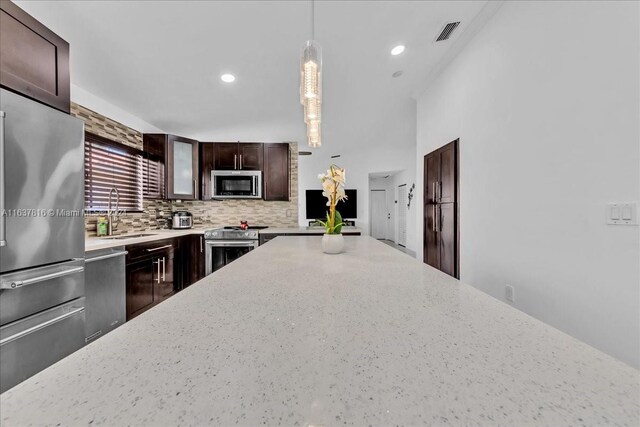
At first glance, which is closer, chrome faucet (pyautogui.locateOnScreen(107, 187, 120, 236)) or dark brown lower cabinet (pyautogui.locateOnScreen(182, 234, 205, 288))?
chrome faucet (pyautogui.locateOnScreen(107, 187, 120, 236))

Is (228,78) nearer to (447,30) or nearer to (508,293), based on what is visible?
(447,30)

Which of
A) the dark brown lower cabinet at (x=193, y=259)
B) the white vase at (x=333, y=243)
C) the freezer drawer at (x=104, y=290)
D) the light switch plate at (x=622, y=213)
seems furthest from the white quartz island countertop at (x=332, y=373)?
the dark brown lower cabinet at (x=193, y=259)

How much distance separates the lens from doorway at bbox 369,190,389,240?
823 cm

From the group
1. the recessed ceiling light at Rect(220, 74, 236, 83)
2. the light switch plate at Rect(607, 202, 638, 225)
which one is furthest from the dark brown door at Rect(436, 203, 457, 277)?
the recessed ceiling light at Rect(220, 74, 236, 83)

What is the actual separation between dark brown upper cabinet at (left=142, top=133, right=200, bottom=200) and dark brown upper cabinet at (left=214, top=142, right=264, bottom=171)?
1.04ft

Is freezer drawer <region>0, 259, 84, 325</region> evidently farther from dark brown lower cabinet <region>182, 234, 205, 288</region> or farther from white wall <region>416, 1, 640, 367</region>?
white wall <region>416, 1, 640, 367</region>

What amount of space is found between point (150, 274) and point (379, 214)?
6967mm

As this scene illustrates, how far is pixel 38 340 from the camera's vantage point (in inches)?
51.7

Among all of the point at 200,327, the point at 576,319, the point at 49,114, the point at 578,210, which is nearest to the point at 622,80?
the point at 578,210

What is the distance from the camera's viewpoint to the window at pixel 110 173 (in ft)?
8.41

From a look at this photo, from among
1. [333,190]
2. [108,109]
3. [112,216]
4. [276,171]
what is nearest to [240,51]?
[333,190]

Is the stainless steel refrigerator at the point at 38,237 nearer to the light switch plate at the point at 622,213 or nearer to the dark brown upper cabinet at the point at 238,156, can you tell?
the dark brown upper cabinet at the point at 238,156

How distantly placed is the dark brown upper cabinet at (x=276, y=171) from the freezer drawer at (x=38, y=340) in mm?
2746

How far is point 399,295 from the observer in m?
0.70
